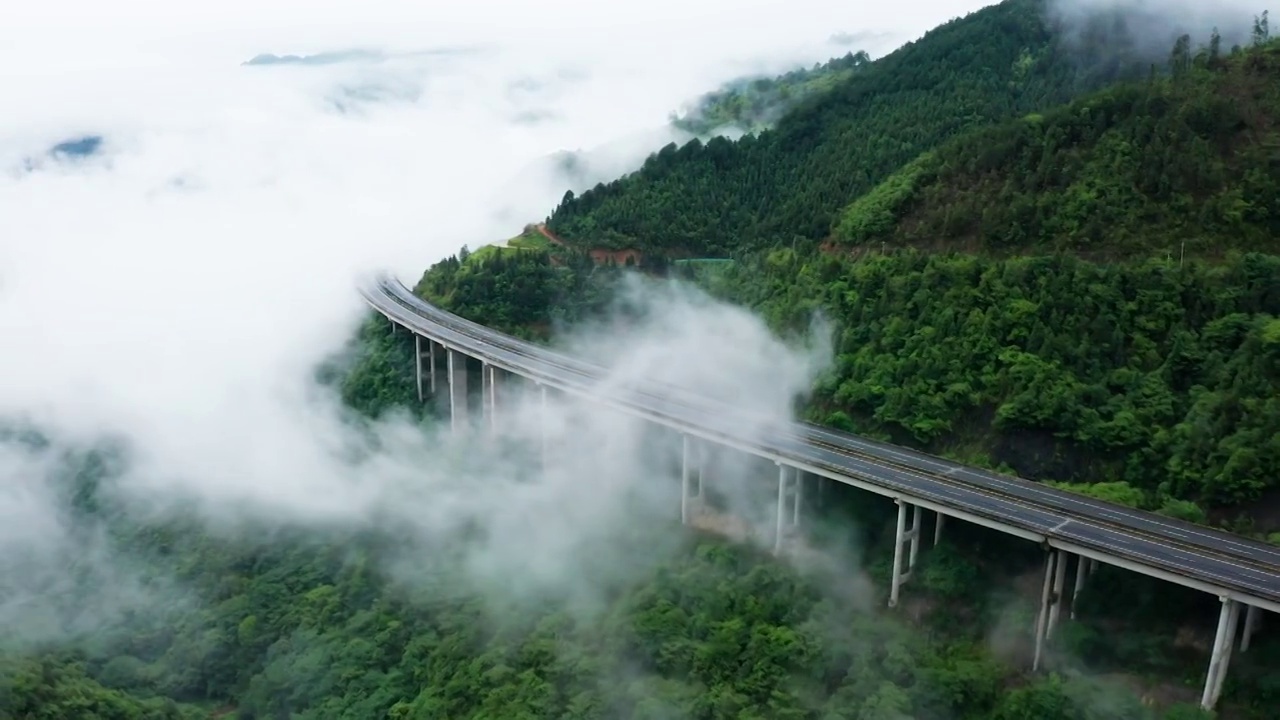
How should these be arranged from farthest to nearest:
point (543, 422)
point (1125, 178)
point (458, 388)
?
point (458, 388)
point (543, 422)
point (1125, 178)

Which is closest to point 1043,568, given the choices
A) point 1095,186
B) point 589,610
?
point 589,610

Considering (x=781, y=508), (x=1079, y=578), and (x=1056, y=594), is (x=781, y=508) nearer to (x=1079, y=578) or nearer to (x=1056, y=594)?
(x=1056, y=594)

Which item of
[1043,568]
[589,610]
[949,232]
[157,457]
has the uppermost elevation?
[949,232]

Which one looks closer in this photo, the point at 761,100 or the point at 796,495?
the point at 796,495

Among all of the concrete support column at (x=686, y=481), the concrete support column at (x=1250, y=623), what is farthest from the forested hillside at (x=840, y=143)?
the concrete support column at (x=1250, y=623)

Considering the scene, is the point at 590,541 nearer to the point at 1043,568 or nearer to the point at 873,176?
the point at 1043,568

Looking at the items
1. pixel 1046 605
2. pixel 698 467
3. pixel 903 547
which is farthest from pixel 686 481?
pixel 1046 605
